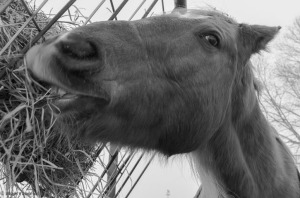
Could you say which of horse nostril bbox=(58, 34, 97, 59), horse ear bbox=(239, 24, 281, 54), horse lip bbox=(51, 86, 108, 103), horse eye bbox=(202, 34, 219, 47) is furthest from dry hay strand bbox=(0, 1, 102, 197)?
horse ear bbox=(239, 24, 281, 54)

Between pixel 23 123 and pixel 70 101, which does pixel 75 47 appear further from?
pixel 23 123

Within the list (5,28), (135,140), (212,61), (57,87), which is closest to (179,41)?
(212,61)

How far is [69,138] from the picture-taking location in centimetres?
146

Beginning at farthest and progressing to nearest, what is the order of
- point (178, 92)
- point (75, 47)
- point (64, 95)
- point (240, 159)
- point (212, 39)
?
point (240, 159) → point (212, 39) → point (178, 92) → point (64, 95) → point (75, 47)

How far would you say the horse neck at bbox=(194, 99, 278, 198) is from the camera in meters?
2.01

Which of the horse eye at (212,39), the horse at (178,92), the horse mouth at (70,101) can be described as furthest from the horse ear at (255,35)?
the horse mouth at (70,101)

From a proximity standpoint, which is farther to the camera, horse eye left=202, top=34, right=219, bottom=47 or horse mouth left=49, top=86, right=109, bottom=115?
horse eye left=202, top=34, right=219, bottom=47

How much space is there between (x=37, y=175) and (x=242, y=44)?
126cm

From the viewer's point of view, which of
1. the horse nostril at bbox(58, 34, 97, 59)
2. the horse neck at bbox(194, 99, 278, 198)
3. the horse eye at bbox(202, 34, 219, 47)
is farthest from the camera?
the horse neck at bbox(194, 99, 278, 198)

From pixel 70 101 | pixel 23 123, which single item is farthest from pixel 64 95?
pixel 23 123

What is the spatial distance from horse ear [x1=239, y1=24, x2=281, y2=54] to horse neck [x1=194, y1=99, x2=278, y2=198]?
13.6 inches

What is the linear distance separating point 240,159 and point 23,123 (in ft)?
4.00

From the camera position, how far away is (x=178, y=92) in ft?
5.25

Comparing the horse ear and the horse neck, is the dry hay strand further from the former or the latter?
the horse ear
